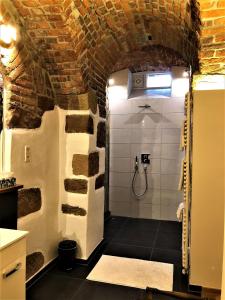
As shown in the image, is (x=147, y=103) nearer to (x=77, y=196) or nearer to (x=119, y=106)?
(x=119, y=106)

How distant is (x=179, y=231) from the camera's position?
395 cm

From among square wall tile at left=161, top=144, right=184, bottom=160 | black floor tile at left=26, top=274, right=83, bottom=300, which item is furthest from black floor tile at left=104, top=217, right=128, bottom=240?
square wall tile at left=161, top=144, right=184, bottom=160

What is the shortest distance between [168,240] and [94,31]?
286 cm

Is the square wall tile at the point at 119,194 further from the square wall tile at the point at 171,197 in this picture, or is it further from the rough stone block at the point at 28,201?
the rough stone block at the point at 28,201

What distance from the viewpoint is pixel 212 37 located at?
2.10m

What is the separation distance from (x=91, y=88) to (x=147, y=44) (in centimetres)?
95

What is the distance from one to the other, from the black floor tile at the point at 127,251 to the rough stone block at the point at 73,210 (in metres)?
0.69

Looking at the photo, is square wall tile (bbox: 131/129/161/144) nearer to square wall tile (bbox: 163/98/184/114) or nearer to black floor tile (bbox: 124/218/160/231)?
square wall tile (bbox: 163/98/184/114)

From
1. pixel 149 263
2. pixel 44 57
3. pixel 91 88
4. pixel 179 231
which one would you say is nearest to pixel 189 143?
pixel 91 88

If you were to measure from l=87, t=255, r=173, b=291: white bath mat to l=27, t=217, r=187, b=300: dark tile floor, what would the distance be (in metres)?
0.07

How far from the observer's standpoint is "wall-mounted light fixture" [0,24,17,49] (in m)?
2.02

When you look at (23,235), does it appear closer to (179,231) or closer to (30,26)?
(30,26)

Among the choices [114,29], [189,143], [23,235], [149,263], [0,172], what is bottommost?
[149,263]

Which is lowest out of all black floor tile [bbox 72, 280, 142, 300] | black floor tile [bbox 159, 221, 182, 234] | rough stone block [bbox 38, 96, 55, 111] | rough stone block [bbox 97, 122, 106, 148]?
black floor tile [bbox 72, 280, 142, 300]
